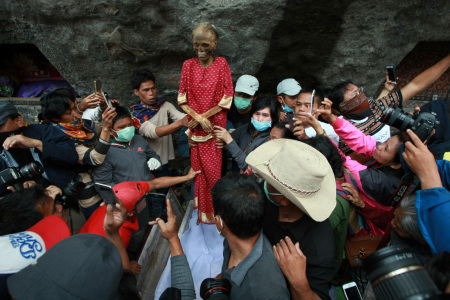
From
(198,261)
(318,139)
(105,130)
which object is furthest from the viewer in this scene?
(198,261)

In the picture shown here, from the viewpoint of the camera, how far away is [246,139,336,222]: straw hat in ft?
4.64

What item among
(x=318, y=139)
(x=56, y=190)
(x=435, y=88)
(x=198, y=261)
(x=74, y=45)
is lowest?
(x=198, y=261)

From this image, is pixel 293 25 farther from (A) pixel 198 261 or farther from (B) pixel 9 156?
(B) pixel 9 156

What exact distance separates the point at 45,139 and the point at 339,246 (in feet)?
8.85

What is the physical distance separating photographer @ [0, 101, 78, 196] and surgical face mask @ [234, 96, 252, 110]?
187cm

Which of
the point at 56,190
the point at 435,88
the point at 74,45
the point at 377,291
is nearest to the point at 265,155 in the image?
the point at 377,291

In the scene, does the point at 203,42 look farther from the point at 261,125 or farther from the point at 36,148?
the point at 36,148

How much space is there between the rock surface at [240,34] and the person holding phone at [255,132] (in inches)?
39.9

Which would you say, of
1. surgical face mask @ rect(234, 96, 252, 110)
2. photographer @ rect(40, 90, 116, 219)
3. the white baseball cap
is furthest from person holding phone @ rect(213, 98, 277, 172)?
photographer @ rect(40, 90, 116, 219)

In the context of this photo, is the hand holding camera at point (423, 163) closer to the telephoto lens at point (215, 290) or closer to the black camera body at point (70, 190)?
the telephoto lens at point (215, 290)

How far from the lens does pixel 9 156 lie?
2.35 m

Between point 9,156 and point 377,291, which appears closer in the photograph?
point 377,291

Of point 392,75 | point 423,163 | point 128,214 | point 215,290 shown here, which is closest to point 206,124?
point 128,214

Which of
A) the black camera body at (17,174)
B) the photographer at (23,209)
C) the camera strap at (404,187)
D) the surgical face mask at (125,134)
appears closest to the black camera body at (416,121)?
the camera strap at (404,187)
